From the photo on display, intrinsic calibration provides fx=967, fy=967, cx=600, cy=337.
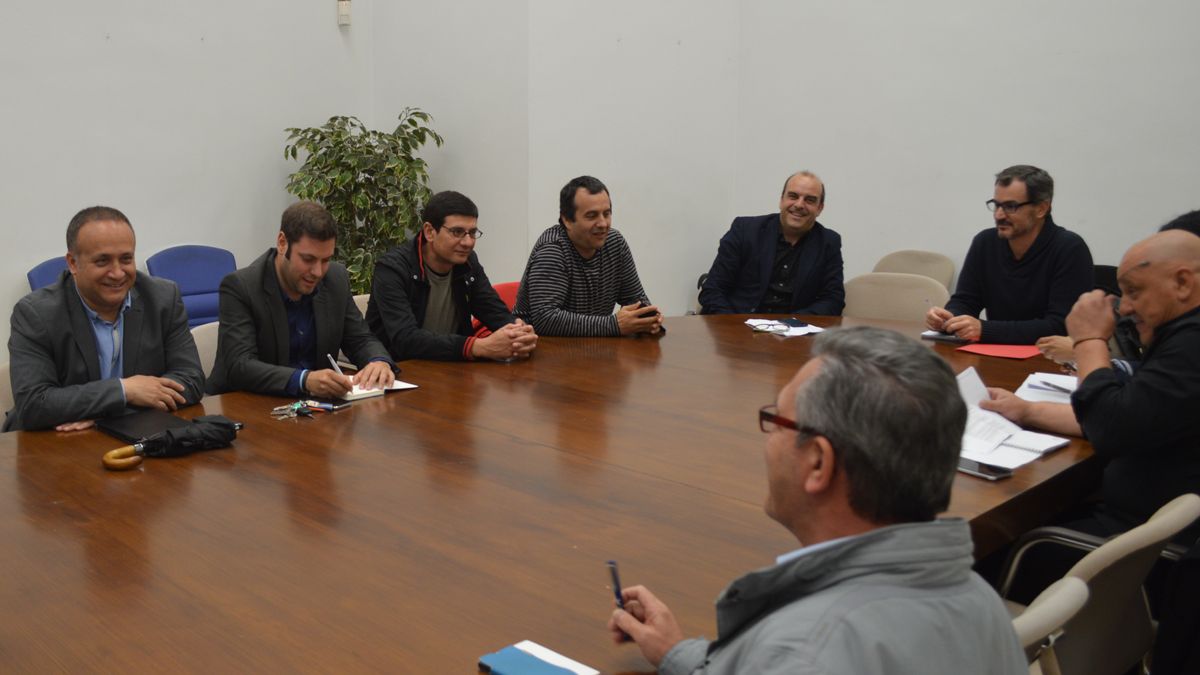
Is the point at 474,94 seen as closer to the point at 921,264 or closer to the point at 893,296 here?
the point at 893,296

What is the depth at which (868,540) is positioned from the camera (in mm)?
1063

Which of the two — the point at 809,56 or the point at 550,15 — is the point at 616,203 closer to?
the point at 550,15

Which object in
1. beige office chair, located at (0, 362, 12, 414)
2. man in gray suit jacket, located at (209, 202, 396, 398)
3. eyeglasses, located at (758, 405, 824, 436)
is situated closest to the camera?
eyeglasses, located at (758, 405, 824, 436)

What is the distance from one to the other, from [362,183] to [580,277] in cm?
224

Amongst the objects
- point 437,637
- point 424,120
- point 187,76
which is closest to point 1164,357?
point 437,637

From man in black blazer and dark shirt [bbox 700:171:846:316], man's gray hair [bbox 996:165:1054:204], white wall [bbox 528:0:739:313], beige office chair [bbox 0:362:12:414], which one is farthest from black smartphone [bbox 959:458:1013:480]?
white wall [bbox 528:0:739:313]

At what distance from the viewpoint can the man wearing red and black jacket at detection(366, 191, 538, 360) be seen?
3533 millimetres

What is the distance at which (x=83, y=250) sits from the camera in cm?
277

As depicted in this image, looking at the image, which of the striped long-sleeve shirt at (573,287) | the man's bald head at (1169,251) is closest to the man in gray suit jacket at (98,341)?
the striped long-sleeve shirt at (573,287)

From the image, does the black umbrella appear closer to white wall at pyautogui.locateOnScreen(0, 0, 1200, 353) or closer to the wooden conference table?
the wooden conference table

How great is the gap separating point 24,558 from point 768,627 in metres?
1.42

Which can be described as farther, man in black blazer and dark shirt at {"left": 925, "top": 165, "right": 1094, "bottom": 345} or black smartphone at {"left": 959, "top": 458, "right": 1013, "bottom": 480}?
man in black blazer and dark shirt at {"left": 925, "top": 165, "right": 1094, "bottom": 345}

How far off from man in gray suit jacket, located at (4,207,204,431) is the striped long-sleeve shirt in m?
1.45

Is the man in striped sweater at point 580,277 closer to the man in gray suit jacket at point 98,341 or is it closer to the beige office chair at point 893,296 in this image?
the beige office chair at point 893,296
